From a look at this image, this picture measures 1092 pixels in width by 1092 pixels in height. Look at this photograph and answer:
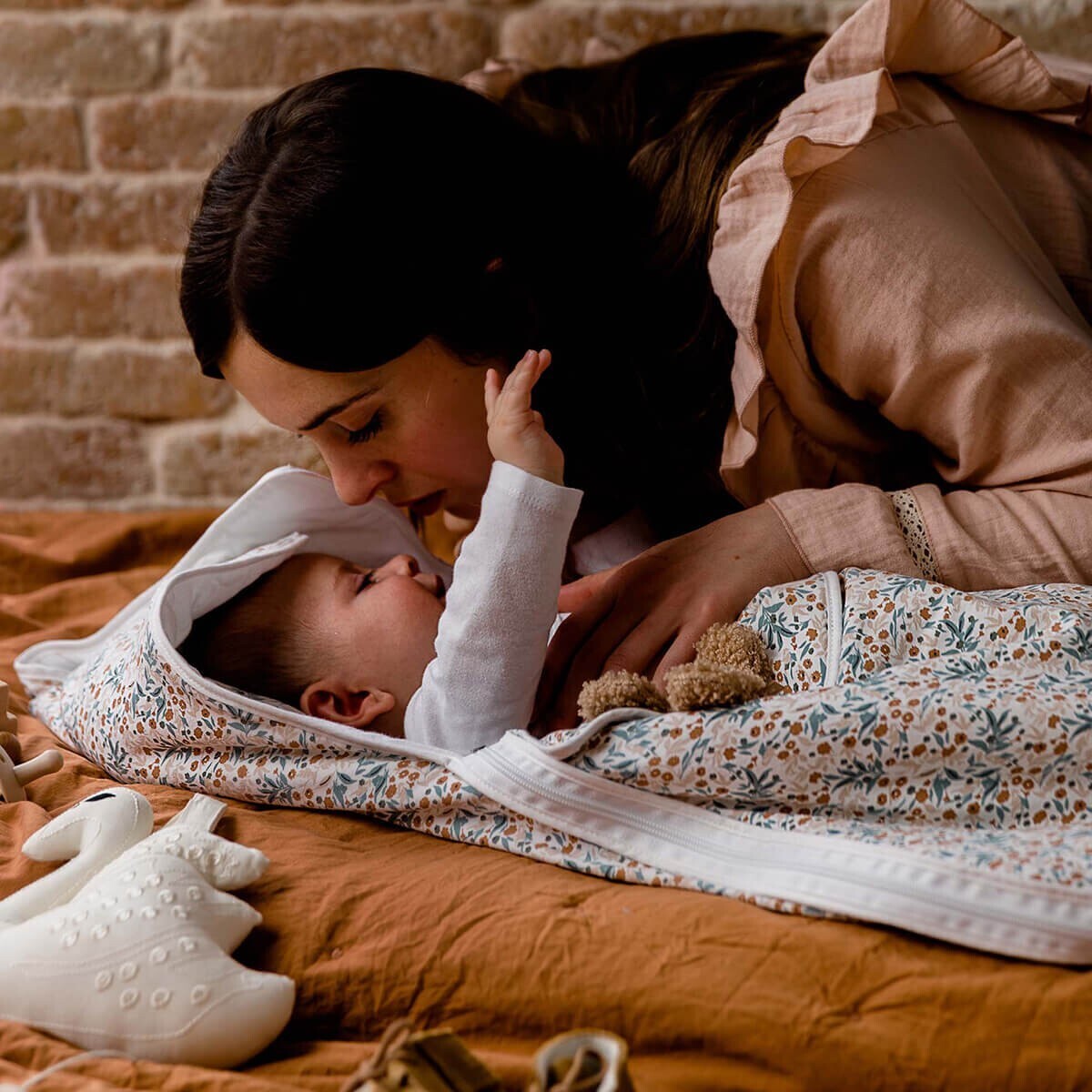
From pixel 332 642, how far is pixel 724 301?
0.53 metres

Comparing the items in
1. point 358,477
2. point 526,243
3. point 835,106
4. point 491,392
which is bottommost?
point 358,477

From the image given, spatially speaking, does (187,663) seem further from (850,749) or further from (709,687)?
(850,749)

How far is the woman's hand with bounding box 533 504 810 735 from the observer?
113 cm

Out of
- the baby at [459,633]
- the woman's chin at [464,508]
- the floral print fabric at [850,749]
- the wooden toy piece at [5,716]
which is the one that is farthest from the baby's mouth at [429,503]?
the wooden toy piece at [5,716]

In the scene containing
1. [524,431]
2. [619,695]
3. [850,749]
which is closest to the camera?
[850,749]

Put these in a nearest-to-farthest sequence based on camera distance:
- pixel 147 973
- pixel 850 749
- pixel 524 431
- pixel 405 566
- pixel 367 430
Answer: pixel 147 973 < pixel 850 749 < pixel 524 431 < pixel 367 430 < pixel 405 566

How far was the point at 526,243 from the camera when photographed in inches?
48.6

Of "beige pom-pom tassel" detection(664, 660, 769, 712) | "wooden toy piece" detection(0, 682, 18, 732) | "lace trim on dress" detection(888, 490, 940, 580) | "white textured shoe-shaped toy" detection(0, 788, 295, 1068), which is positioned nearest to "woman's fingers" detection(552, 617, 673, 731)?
"beige pom-pom tassel" detection(664, 660, 769, 712)

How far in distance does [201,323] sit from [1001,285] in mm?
781

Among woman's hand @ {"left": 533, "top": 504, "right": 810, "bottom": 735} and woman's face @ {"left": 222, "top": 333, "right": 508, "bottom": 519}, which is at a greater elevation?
woman's face @ {"left": 222, "top": 333, "right": 508, "bottom": 519}

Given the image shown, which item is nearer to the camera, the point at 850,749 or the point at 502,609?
the point at 850,749

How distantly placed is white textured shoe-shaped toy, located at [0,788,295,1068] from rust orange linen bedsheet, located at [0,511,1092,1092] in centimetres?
2

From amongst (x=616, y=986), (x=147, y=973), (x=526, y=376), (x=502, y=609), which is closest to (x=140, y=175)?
(x=526, y=376)

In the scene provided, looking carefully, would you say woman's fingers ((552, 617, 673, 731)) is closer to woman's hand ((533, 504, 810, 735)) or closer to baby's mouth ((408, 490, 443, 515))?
woman's hand ((533, 504, 810, 735))
